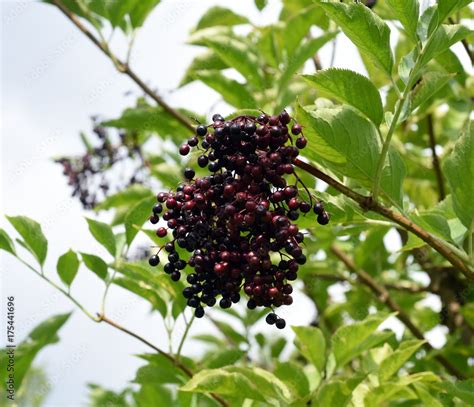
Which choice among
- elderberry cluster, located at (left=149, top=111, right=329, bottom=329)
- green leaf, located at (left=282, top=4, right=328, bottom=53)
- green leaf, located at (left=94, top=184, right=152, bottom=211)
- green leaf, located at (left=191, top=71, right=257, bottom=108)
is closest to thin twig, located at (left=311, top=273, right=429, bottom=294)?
green leaf, located at (left=94, top=184, right=152, bottom=211)

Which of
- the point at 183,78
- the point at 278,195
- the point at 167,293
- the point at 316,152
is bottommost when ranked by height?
the point at 167,293

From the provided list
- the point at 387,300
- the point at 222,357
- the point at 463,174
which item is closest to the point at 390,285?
the point at 387,300

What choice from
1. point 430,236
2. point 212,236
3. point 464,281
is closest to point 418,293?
point 464,281

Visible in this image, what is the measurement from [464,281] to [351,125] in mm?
2098

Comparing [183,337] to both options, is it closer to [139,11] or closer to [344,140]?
[344,140]

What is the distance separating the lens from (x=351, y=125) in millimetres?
1736

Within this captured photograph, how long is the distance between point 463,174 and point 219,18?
6.44ft

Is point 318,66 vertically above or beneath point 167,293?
above

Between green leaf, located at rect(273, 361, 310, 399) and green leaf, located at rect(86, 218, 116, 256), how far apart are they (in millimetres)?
782

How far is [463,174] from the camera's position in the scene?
71.3 inches

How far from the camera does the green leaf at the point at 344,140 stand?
172cm

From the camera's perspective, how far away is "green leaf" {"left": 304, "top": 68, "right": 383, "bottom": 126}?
1700 mm

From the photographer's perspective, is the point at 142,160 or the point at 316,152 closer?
the point at 316,152

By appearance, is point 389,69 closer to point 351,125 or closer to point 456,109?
point 351,125
